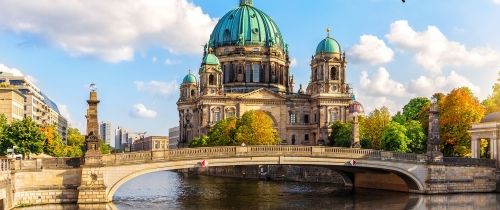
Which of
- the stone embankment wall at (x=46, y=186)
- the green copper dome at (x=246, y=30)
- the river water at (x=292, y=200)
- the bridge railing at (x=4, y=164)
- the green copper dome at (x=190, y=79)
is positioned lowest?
the river water at (x=292, y=200)

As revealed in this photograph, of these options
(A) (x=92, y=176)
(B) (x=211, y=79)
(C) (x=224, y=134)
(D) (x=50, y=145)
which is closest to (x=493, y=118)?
(A) (x=92, y=176)

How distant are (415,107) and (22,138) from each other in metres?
55.4

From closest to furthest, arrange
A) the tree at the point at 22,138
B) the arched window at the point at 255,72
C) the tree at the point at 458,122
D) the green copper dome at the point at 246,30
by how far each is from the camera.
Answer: the tree at the point at 22,138, the tree at the point at 458,122, the arched window at the point at 255,72, the green copper dome at the point at 246,30

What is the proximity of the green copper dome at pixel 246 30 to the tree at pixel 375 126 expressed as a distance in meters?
54.5

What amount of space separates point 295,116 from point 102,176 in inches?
3566

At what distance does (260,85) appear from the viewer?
147125 millimetres

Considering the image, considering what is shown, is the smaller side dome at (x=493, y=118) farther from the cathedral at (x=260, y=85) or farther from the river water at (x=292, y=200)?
the cathedral at (x=260, y=85)

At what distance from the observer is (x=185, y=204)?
5700 cm

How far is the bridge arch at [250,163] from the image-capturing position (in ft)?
175

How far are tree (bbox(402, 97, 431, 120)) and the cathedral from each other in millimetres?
27551

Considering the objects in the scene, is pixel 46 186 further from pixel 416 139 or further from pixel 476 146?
Answer: pixel 416 139

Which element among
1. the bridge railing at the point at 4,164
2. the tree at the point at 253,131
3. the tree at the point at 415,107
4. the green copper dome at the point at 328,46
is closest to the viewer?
the bridge railing at the point at 4,164

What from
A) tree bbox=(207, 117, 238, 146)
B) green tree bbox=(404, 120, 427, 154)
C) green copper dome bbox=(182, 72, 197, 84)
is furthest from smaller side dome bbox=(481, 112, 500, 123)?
green copper dome bbox=(182, 72, 197, 84)

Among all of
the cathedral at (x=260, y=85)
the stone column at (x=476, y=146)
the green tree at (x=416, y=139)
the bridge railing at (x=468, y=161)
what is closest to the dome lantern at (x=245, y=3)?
the cathedral at (x=260, y=85)
